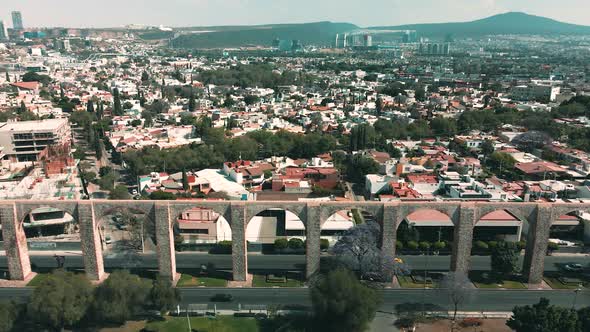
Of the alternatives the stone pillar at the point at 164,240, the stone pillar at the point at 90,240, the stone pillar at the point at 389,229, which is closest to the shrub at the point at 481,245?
the stone pillar at the point at 389,229

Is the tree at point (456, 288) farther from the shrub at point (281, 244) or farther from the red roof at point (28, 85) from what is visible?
the red roof at point (28, 85)

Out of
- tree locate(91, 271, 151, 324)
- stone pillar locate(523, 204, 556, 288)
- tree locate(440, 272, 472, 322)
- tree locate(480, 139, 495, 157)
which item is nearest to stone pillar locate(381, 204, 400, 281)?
tree locate(440, 272, 472, 322)

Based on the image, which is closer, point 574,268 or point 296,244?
point 574,268

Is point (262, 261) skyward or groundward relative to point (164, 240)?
groundward

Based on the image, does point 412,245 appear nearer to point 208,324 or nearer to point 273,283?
point 273,283

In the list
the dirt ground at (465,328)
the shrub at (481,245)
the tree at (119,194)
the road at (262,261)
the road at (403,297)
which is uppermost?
the tree at (119,194)

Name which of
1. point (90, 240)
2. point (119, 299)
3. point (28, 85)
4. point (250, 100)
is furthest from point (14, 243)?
point (28, 85)
